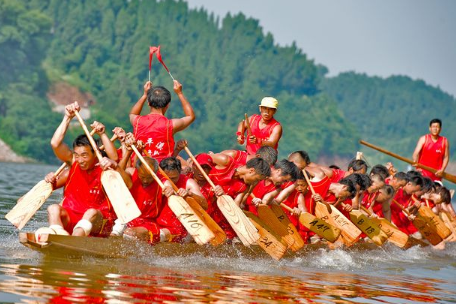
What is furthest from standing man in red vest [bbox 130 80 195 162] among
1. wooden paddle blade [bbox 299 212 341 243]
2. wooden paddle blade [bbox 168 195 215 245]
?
wooden paddle blade [bbox 299 212 341 243]

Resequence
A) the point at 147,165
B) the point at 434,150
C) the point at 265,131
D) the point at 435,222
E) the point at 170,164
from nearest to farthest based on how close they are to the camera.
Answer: the point at 147,165 < the point at 170,164 < the point at 265,131 < the point at 435,222 < the point at 434,150

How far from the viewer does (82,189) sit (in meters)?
10.2

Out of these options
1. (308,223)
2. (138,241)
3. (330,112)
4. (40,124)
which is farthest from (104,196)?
(330,112)

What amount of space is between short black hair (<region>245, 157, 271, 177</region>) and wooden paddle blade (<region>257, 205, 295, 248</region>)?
85 cm

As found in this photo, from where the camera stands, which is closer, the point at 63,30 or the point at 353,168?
the point at 353,168

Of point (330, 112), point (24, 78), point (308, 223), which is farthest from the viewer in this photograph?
point (330, 112)

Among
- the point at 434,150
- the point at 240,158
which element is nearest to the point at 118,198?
the point at 240,158

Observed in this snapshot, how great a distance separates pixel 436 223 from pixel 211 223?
685cm

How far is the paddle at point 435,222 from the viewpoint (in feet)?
55.5

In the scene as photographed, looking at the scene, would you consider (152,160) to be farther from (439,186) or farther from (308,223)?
(439,186)

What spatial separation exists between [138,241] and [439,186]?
9.39m

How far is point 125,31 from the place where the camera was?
120000 mm

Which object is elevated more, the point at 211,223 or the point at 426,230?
the point at 211,223

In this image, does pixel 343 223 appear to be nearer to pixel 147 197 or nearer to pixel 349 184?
pixel 349 184
